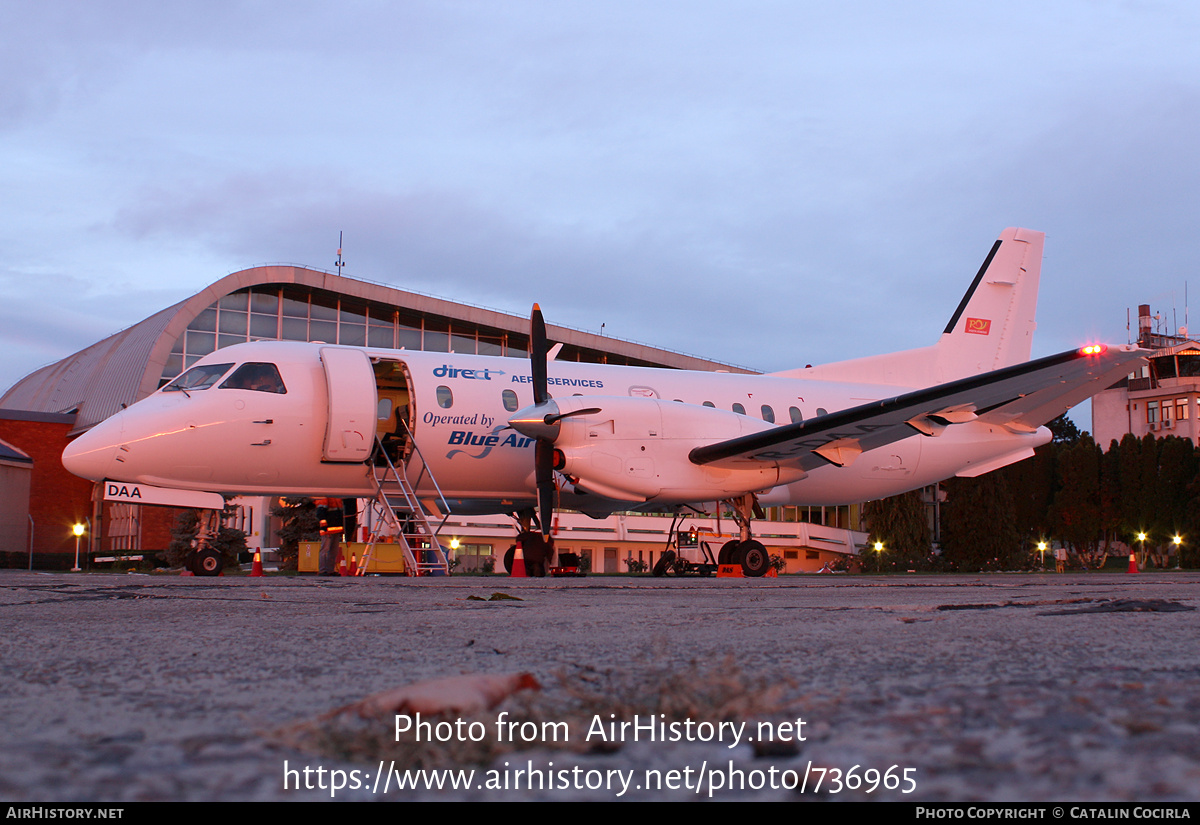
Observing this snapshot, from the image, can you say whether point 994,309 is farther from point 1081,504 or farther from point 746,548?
point 1081,504

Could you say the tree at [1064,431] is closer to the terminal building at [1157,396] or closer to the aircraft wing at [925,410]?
the terminal building at [1157,396]

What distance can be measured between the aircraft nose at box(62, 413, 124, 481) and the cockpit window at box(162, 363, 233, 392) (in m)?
1.04

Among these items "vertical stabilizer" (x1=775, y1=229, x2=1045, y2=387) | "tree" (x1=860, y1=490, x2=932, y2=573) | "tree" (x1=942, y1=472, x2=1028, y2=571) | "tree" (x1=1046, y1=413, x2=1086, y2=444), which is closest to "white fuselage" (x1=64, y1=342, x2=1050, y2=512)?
"vertical stabilizer" (x1=775, y1=229, x2=1045, y2=387)

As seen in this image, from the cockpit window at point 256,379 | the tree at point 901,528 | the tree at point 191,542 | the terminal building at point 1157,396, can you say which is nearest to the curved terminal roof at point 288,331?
the tree at point 191,542

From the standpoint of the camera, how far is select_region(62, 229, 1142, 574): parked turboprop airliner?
11.8m

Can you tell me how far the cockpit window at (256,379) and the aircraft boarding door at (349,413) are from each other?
655 mm

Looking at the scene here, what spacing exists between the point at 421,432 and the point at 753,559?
5.06 metres

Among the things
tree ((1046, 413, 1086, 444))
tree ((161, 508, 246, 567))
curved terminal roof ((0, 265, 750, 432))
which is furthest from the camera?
tree ((1046, 413, 1086, 444))

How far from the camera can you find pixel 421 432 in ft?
42.8

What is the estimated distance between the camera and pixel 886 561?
100ft

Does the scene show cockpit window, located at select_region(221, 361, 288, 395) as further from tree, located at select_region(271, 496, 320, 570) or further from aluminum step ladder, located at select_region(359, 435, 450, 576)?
tree, located at select_region(271, 496, 320, 570)

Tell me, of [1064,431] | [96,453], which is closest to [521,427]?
[96,453]

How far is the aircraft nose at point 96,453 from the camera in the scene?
11.6 meters
